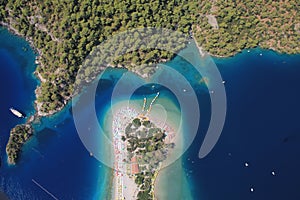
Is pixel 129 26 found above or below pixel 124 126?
above

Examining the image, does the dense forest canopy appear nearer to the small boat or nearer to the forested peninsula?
the forested peninsula

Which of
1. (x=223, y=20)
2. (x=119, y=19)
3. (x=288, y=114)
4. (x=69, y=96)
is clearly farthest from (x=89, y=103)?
(x=288, y=114)

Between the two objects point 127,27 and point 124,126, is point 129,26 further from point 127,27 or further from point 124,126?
point 124,126

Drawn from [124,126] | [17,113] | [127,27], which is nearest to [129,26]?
[127,27]

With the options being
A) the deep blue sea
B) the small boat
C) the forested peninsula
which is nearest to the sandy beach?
the deep blue sea

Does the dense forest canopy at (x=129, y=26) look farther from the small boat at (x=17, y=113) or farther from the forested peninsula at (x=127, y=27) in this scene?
the small boat at (x=17, y=113)

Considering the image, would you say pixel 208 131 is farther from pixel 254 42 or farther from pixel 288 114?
pixel 254 42

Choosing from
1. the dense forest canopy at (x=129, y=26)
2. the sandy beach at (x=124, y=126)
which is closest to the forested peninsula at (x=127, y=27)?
the dense forest canopy at (x=129, y=26)
